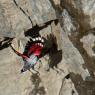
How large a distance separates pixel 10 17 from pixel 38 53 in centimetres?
213

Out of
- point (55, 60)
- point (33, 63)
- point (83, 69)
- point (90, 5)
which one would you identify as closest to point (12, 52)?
point (33, 63)

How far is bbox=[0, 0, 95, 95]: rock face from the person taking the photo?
10.9 metres

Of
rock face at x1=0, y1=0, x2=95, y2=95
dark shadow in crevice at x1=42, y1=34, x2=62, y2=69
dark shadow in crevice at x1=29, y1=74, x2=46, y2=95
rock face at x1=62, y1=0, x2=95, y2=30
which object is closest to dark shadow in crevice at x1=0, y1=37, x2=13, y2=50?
rock face at x1=0, y1=0, x2=95, y2=95

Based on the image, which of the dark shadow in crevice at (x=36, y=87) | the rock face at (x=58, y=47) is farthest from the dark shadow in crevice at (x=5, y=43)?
the dark shadow in crevice at (x=36, y=87)

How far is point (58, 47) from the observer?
43.1ft

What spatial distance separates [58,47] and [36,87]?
2064 mm

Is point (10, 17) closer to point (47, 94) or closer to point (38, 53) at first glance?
point (38, 53)

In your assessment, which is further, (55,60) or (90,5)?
(55,60)

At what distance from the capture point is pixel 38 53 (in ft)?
42.5

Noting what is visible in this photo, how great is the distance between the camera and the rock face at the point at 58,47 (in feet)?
35.6

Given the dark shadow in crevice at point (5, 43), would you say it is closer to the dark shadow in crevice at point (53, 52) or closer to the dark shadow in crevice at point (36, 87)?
the dark shadow in crevice at point (53, 52)

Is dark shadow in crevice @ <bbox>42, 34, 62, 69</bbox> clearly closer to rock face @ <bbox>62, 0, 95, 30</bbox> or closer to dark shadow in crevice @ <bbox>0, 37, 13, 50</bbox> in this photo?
dark shadow in crevice @ <bbox>0, 37, 13, 50</bbox>

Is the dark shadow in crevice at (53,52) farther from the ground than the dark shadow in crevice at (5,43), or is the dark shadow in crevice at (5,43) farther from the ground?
the dark shadow in crevice at (5,43)

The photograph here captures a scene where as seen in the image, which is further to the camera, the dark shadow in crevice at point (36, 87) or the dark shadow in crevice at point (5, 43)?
the dark shadow in crevice at point (36, 87)
